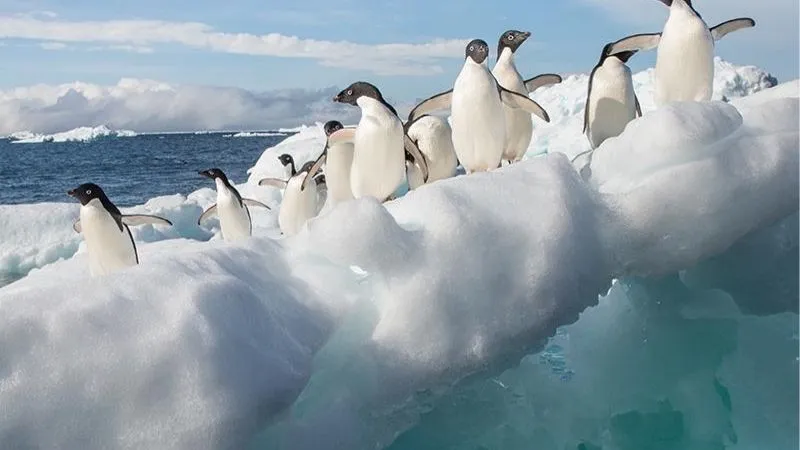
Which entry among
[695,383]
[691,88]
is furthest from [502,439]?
[691,88]

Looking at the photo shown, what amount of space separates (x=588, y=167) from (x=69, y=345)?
2638 mm

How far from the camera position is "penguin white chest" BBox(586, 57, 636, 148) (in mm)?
5430

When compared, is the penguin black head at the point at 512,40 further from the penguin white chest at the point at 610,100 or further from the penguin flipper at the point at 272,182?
the penguin flipper at the point at 272,182

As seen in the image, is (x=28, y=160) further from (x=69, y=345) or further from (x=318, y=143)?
(x=69, y=345)

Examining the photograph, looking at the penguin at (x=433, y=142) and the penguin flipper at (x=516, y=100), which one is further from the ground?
the penguin flipper at (x=516, y=100)

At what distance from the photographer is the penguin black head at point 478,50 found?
5.22 meters

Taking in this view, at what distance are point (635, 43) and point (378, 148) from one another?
189 cm

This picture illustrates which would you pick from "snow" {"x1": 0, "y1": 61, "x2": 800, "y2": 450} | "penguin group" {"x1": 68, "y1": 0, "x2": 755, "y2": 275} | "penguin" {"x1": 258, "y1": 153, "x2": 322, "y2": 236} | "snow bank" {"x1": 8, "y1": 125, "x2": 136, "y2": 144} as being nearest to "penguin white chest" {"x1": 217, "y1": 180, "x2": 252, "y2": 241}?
"penguin" {"x1": 258, "y1": 153, "x2": 322, "y2": 236}

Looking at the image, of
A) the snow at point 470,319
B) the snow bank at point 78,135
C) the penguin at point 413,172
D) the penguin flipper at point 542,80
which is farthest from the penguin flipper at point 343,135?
the snow bank at point 78,135

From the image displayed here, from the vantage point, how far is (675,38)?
5.21 meters

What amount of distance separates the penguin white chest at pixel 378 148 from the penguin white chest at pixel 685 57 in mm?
1700

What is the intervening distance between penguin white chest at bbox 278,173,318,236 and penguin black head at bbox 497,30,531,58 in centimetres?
296

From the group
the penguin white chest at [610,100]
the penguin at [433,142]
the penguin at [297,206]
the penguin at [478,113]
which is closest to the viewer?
the penguin at [478,113]

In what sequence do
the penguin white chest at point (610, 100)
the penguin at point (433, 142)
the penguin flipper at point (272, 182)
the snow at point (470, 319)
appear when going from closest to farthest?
the snow at point (470, 319) < the penguin white chest at point (610, 100) < the penguin at point (433, 142) < the penguin flipper at point (272, 182)
